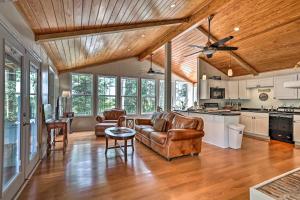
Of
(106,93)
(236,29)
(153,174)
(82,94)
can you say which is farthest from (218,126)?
(82,94)

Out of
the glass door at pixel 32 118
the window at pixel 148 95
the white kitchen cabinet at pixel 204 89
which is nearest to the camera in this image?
the glass door at pixel 32 118

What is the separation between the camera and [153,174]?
9.57ft

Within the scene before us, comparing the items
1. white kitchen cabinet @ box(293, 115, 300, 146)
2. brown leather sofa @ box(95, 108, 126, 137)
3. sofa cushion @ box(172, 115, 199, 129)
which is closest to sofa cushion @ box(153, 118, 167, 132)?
sofa cushion @ box(172, 115, 199, 129)

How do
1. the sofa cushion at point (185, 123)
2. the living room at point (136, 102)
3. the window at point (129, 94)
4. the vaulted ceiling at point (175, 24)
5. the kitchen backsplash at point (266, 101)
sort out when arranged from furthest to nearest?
1. the window at point (129, 94)
2. the kitchen backsplash at point (266, 101)
3. the sofa cushion at point (185, 123)
4. the vaulted ceiling at point (175, 24)
5. the living room at point (136, 102)

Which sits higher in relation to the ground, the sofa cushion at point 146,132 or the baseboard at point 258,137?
the sofa cushion at point 146,132

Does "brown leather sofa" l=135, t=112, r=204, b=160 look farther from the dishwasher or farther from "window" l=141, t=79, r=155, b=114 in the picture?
"window" l=141, t=79, r=155, b=114

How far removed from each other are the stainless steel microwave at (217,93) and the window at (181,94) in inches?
73.1

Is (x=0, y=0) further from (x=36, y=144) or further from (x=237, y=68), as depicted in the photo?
(x=237, y=68)

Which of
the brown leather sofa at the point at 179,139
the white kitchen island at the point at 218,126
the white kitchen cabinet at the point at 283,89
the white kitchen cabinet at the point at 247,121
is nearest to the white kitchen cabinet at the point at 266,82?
the white kitchen cabinet at the point at 283,89

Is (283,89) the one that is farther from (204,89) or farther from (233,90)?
(204,89)

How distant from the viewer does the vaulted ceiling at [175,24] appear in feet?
8.82

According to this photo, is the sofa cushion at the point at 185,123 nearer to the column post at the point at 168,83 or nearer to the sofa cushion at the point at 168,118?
the sofa cushion at the point at 168,118

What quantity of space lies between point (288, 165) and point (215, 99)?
4.70 m

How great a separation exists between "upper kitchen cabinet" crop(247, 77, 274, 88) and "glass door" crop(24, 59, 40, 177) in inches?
289
